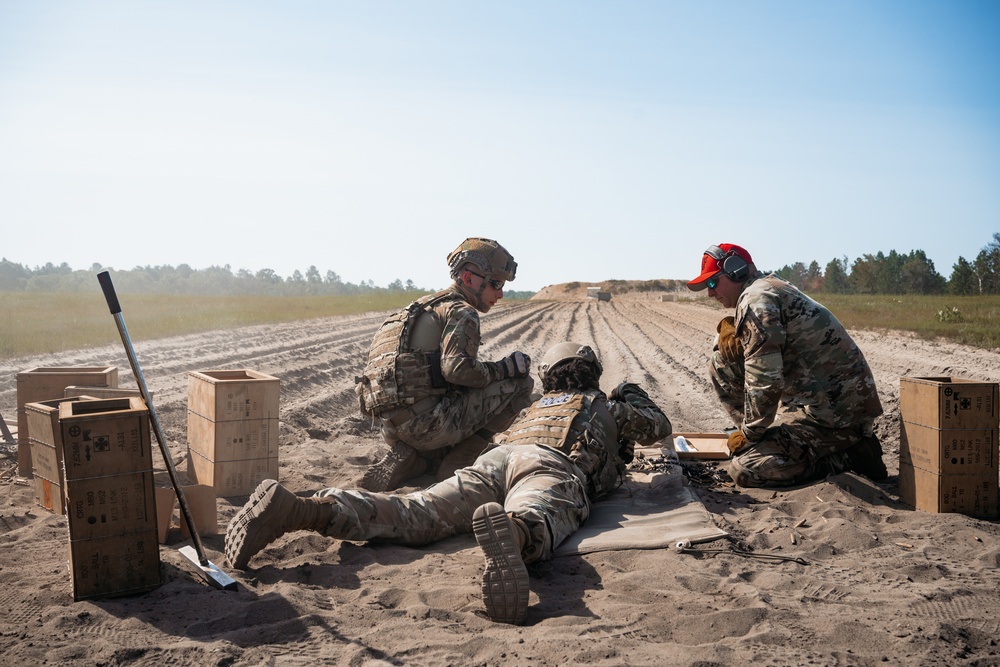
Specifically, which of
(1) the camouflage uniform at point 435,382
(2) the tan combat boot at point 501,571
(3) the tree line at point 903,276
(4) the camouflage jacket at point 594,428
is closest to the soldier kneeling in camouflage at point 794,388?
(4) the camouflage jacket at point 594,428

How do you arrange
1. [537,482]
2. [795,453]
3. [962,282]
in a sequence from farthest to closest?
1. [962,282]
2. [795,453]
3. [537,482]

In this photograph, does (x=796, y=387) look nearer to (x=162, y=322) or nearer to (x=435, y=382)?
→ (x=435, y=382)

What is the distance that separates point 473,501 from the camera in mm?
4531

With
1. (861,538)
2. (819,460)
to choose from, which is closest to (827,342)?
(819,460)

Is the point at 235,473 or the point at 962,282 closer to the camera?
the point at 235,473

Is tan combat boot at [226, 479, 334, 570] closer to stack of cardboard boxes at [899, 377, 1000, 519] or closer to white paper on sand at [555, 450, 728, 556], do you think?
white paper on sand at [555, 450, 728, 556]

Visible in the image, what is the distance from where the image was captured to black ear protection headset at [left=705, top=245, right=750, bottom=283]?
19.2 ft

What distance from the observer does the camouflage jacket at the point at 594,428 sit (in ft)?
15.7

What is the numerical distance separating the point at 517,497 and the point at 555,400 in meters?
1.01

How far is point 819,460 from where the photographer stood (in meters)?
5.76

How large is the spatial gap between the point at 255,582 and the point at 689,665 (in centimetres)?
206

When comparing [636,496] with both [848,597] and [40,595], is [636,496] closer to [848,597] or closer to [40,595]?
[848,597]

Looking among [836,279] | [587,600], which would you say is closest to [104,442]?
[587,600]

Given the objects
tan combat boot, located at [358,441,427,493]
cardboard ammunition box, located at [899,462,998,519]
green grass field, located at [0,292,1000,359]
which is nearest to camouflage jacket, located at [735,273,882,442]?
cardboard ammunition box, located at [899,462,998,519]
